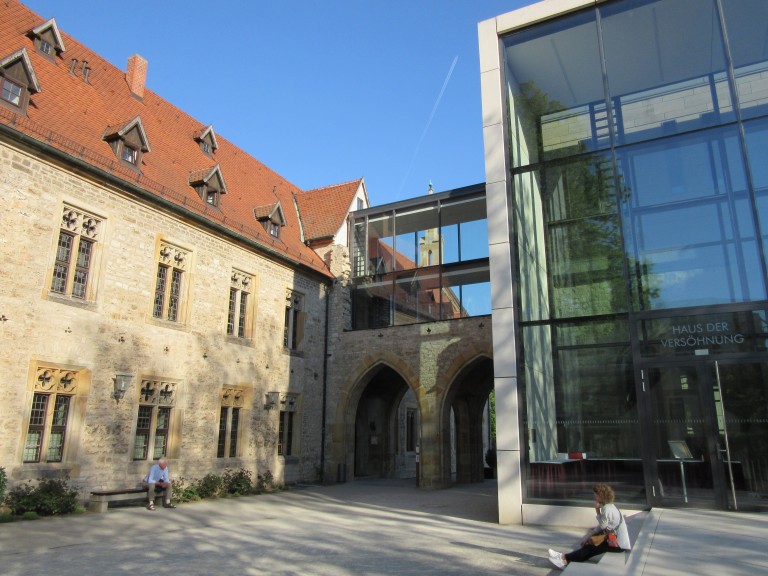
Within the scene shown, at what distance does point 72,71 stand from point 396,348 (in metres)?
12.0

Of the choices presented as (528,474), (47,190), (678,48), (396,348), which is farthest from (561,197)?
(47,190)

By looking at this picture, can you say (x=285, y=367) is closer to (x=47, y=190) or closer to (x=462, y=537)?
(x=47, y=190)

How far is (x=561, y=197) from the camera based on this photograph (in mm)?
11281

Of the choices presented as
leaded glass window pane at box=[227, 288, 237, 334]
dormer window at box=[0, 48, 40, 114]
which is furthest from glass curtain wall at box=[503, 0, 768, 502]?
dormer window at box=[0, 48, 40, 114]

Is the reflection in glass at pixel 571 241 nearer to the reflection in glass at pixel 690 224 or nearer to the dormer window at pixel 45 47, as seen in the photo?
the reflection in glass at pixel 690 224

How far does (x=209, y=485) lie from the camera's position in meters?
14.4

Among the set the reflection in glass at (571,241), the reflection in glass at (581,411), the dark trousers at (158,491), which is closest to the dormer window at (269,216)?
the dark trousers at (158,491)

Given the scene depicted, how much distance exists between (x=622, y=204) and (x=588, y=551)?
6417mm

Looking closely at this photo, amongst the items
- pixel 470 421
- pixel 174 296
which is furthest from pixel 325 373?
pixel 174 296

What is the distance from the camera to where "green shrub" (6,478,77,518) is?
10.2 metres

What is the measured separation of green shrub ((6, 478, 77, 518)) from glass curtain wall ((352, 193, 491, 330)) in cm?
1081

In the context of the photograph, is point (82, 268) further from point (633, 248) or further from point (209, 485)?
point (633, 248)

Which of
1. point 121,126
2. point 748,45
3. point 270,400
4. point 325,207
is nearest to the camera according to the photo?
point 748,45

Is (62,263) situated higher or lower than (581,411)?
higher
